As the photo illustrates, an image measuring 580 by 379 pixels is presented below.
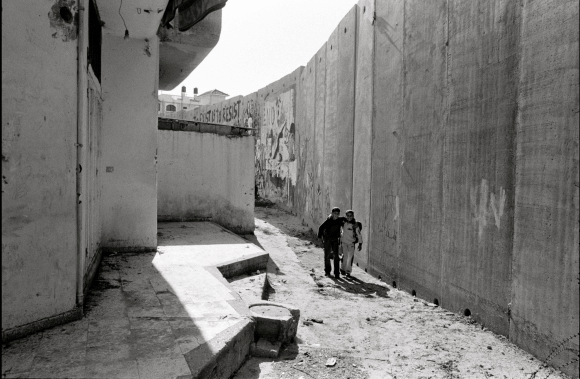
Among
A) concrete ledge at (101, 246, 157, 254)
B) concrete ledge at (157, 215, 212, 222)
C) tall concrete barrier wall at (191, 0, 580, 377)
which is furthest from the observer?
concrete ledge at (157, 215, 212, 222)

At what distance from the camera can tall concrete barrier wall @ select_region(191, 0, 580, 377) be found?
4027mm

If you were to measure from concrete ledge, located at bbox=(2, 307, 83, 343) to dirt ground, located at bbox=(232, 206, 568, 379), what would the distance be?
1.47 metres

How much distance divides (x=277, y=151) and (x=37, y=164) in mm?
15086

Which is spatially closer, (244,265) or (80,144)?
(80,144)

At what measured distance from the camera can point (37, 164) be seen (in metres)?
3.48

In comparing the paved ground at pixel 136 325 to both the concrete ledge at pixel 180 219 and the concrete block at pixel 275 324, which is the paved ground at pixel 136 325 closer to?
the concrete block at pixel 275 324

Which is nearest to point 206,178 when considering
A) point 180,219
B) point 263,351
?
point 180,219

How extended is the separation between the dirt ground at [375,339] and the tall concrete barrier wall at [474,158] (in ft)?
0.78

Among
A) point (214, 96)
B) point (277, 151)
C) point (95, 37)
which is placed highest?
point (214, 96)

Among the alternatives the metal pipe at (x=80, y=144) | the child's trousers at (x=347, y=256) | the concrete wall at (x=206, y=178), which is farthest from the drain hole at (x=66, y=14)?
the concrete wall at (x=206, y=178)

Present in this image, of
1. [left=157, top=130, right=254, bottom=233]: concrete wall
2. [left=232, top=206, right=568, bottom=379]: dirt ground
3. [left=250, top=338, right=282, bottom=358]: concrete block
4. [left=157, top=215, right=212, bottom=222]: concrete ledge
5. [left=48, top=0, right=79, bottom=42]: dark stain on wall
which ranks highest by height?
[left=48, top=0, right=79, bottom=42]: dark stain on wall

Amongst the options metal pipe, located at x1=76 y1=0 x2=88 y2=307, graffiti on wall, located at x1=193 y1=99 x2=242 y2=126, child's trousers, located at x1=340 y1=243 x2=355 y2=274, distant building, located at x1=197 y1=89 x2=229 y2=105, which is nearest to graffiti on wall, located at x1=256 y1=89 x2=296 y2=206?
graffiti on wall, located at x1=193 y1=99 x2=242 y2=126

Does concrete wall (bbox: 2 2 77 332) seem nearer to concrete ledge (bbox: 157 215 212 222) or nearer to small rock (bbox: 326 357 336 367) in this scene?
small rock (bbox: 326 357 336 367)

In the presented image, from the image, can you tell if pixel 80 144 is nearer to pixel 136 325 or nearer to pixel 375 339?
pixel 136 325
